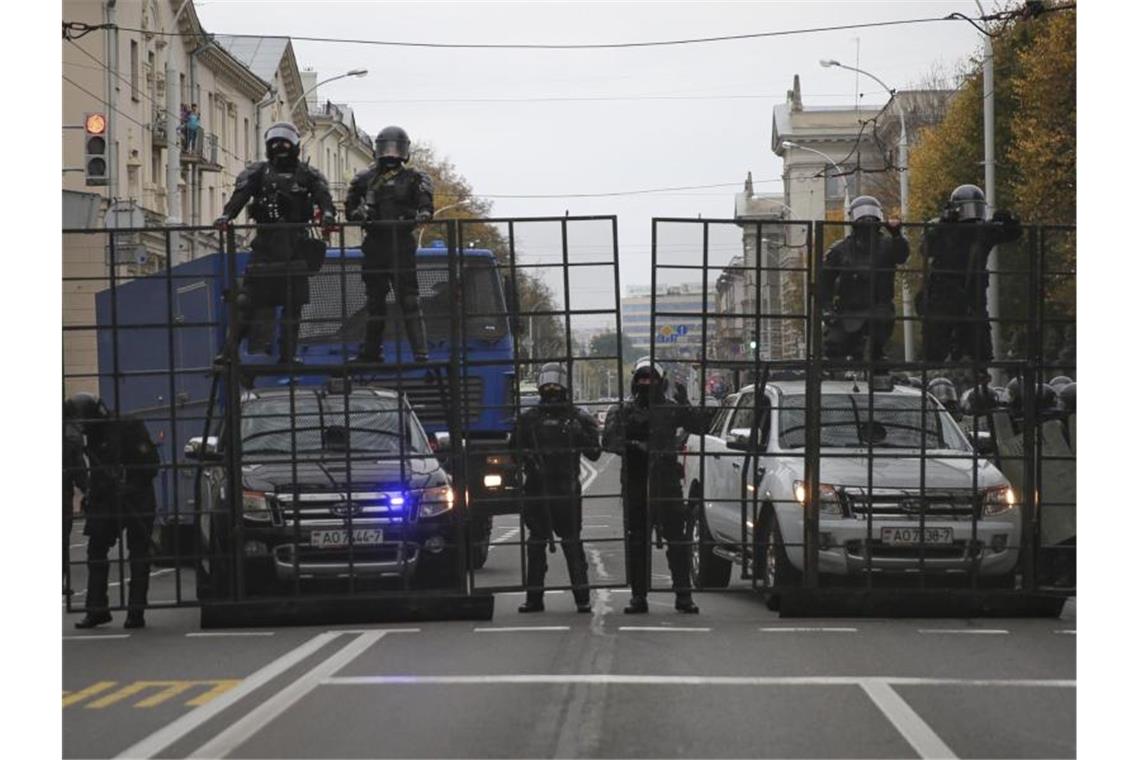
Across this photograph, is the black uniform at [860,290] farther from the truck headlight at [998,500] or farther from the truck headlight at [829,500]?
the truck headlight at [998,500]

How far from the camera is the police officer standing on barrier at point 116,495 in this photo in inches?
623

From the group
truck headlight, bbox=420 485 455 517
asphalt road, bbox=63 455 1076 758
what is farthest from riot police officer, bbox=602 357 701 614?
truck headlight, bbox=420 485 455 517

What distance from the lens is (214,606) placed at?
15.7 meters

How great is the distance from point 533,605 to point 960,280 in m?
4.27

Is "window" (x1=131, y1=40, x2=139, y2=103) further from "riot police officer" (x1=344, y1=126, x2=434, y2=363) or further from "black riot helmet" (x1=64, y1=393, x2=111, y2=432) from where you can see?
"black riot helmet" (x1=64, y1=393, x2=111, y2=432)

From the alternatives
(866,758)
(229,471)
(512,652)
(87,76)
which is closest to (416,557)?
(229,471)

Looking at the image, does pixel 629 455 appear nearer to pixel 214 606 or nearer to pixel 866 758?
pixel 214 606

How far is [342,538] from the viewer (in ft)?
51.8

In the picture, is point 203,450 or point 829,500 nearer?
point 203,450

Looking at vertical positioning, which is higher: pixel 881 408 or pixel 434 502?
pixel 881 408

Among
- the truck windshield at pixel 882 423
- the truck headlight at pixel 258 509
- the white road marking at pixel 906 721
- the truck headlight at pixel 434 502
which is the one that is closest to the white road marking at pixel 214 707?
the truck headlight at pixel 258 509

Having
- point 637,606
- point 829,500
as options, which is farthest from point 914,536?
point 637,606

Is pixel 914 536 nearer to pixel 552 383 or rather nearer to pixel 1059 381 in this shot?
pixel 1059 381

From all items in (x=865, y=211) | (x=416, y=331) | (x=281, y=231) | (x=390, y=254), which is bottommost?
(x=416, y=331)
